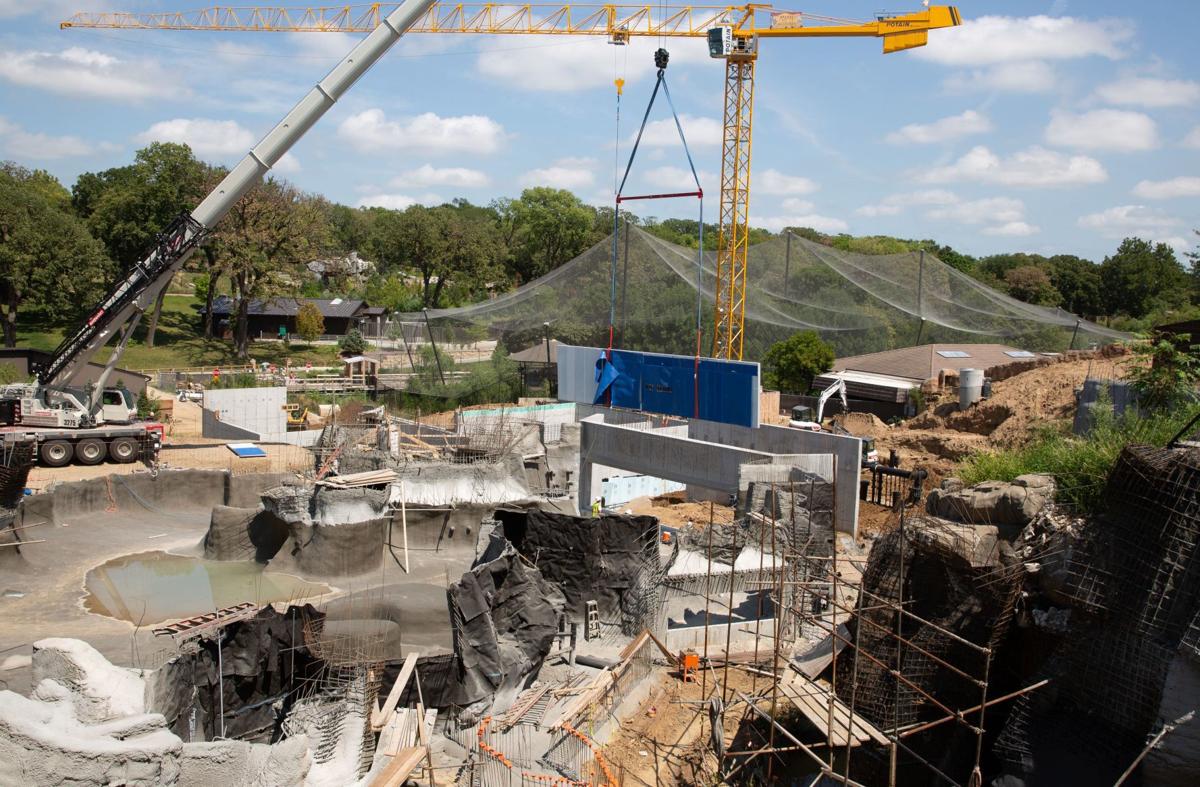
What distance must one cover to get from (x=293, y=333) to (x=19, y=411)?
31.9 meters

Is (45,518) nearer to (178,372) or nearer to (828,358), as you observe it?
(178,372)

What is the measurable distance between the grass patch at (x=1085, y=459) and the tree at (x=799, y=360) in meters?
20.6

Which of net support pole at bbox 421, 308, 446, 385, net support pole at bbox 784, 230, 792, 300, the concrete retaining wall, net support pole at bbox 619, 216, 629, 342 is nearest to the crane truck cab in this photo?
the concrete retaining wall

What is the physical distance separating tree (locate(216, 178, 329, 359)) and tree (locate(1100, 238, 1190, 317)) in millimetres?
49657

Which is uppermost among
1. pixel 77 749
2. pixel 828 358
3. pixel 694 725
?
pixel 828 358

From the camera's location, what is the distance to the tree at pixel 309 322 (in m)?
53.4

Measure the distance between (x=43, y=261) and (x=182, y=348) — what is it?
306 inches

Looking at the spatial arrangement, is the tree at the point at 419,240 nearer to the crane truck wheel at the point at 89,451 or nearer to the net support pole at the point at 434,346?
the net support pole at the point at 434,346

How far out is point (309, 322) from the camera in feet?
175

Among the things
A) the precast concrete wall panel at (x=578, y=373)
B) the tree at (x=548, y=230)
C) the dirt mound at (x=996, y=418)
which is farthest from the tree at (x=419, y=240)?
the dirt mound at (x=996, y=418)

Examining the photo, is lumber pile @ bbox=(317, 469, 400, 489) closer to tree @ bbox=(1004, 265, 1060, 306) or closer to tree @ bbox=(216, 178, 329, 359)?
tree @ bbox=(216, 178, 329, 359)

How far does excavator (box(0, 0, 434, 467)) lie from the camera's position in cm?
2297

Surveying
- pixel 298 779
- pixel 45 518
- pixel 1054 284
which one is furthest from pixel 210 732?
pixel 1054 284

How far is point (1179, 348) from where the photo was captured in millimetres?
19797
